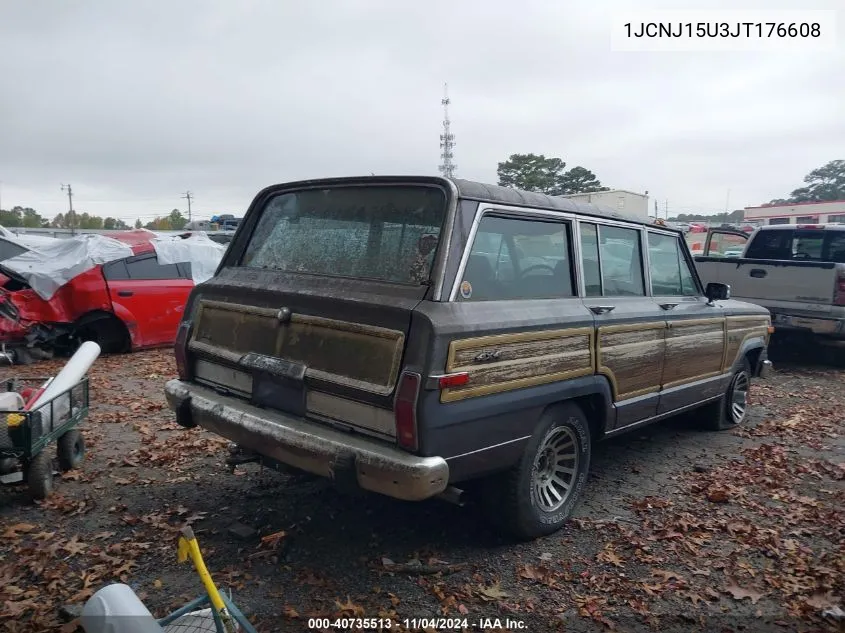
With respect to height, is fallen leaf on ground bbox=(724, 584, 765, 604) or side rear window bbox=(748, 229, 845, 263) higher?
side rear window bbox=(748, 229, 845, 263)

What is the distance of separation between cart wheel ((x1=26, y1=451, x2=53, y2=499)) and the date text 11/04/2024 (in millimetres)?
2296

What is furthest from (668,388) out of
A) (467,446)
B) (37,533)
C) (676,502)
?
(37,533)

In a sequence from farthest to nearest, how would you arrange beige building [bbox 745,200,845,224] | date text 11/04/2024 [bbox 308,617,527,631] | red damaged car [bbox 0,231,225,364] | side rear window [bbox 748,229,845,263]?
beige building [bbox 745,200,845,224], side rear window [bbox 748,229,845,263], red damaged car [bbox 0,231,225,364], date text 11/04/2024 [bbox 308,617,527,631]

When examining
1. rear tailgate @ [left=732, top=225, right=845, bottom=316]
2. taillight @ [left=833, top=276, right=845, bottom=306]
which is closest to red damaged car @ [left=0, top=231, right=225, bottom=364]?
rear tailgate @ [left=732, top=225, right=845, bottom=316]

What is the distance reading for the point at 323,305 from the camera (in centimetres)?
353

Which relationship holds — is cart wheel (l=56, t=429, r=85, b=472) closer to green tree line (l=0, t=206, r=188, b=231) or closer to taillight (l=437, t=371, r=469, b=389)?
taillight (l=437, t=371, r=469, b=389)

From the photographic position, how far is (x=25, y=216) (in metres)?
68.4

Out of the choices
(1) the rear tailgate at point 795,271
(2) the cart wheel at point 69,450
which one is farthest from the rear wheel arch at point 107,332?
(1) the rear tailgate at point 795,271

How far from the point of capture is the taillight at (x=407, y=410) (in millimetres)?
3061

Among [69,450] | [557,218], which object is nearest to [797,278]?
[557,218]

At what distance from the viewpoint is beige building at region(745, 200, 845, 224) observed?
3263 centimetres

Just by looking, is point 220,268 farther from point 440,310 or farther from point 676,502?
point 676,502

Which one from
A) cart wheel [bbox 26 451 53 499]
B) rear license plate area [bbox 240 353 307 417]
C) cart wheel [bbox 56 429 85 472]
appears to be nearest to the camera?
rear license plate area [bbox 240 353 307 417]

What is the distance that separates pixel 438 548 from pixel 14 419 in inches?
107
